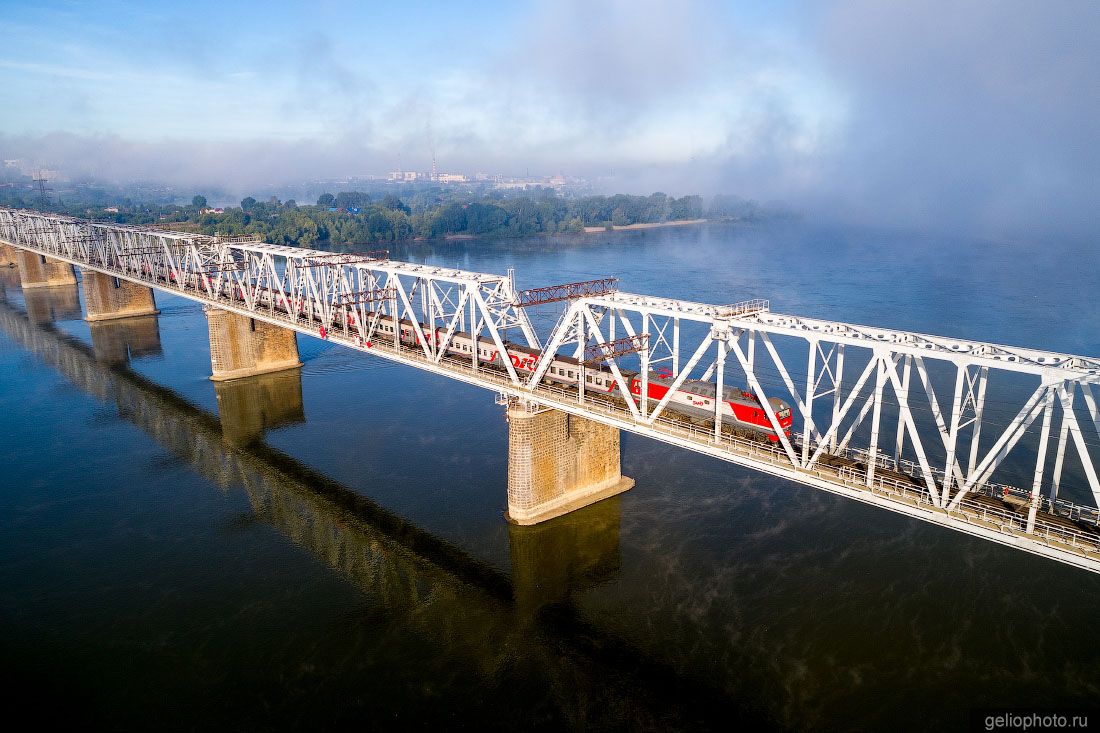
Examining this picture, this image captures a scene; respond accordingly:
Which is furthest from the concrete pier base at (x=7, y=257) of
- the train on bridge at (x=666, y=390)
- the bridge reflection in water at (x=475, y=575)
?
the train on bridge at (x=666, y=390)

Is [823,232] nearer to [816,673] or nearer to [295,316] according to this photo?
[295,316]

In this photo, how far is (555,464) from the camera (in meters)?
36.0

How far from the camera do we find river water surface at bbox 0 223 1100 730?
25.4m

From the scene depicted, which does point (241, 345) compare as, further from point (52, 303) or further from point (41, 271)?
point (41, 271)

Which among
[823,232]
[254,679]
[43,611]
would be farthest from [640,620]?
[823,232]

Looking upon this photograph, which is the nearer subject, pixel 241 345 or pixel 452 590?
pixel 452 590

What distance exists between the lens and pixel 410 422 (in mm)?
49625

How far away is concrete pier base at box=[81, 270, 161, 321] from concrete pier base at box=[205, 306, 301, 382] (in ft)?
96.3

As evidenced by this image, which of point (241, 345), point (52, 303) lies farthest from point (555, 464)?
point (52, 303)

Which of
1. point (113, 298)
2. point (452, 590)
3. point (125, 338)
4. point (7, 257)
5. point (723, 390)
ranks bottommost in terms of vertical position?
point (452, 590)

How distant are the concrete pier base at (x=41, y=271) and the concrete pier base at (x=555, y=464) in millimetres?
98171

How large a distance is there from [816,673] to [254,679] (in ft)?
64.8

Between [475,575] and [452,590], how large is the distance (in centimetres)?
132

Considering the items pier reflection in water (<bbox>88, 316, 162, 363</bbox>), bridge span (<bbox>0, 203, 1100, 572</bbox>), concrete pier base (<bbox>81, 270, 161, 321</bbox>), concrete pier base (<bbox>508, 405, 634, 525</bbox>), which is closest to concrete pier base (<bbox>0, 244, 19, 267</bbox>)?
concrete pier base (<bbox>81, 270, 161, 321</bbox>)
